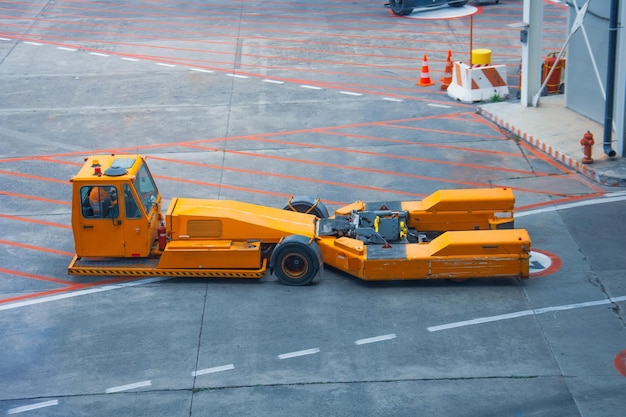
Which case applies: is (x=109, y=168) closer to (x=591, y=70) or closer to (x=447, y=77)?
(x=591, y=70)

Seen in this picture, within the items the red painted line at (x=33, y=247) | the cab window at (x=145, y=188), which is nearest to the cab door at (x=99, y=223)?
the cab window at (x=145, y=188)

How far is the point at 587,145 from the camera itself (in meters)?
17.8

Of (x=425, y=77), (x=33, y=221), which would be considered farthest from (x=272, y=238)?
(x=425, y=77)

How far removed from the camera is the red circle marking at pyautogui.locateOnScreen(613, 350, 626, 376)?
11.1 meters

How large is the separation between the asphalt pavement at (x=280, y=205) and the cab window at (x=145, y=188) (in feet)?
4.15

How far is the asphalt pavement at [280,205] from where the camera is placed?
11.1 meters

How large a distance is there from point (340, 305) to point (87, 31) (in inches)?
808

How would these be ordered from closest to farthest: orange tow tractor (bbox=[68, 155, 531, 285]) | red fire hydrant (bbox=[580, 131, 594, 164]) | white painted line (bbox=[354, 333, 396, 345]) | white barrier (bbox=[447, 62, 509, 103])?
white painted line (bbox=[354, 333, 396, 345]) < orange tow tractor (bbox=[68, 155, 531, 285]) < red fire hydrant (bbox=[580, 131, 594, 164]) < white barrier (bbox=[447, 62, 509, 103])

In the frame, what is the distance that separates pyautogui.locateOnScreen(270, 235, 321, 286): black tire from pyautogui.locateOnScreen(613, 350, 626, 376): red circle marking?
4.44m

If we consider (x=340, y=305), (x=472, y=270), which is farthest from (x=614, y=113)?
(x=340, y=305)

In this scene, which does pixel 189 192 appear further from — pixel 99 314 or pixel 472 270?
pixel 472 270

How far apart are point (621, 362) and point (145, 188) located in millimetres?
7483

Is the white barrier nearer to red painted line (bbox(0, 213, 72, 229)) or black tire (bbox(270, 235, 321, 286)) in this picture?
black tire (bbox(270, 235, 321, 286))

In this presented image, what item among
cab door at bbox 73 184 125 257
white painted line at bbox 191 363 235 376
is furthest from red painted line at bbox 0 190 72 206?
white painted line at bbox 191 363 235 376
